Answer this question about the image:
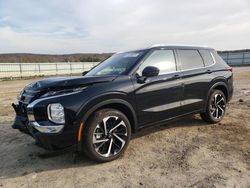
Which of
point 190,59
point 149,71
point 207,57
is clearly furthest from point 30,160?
point 207,57

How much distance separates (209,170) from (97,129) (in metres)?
1.72

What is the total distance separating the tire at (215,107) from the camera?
5922 mm

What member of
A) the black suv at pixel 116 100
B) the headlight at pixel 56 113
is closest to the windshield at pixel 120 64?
the black suv at pixel 116 100

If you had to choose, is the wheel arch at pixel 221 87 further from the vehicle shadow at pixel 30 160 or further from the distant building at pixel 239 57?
the distant building at pixel 239 57

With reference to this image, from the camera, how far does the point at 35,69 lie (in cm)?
3509

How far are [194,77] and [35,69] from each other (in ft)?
107

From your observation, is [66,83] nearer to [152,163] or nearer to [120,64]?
[120,64]

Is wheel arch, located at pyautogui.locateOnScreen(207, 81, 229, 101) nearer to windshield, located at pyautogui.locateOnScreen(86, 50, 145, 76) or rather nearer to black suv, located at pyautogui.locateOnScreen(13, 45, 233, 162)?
black suv, located at pyautogui.locateOnScreen(13, 45, 233, 162)

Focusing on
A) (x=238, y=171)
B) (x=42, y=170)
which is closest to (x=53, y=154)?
(x=42, y=170)

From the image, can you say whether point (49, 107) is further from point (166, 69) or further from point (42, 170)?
point (166, 69)

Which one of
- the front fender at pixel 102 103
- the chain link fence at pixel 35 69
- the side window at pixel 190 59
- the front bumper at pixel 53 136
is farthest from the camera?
the chain link fence at pixel 35 69

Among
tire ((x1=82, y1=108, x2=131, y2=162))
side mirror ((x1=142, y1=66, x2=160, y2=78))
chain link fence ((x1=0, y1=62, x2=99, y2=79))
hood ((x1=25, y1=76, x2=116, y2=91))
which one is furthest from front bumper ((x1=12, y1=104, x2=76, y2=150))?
chain link fence ((x1=0, y1=62, x2=99, y2=79))

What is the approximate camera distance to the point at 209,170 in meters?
3.71

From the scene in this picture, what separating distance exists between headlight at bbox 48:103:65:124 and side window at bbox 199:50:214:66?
142 inches
